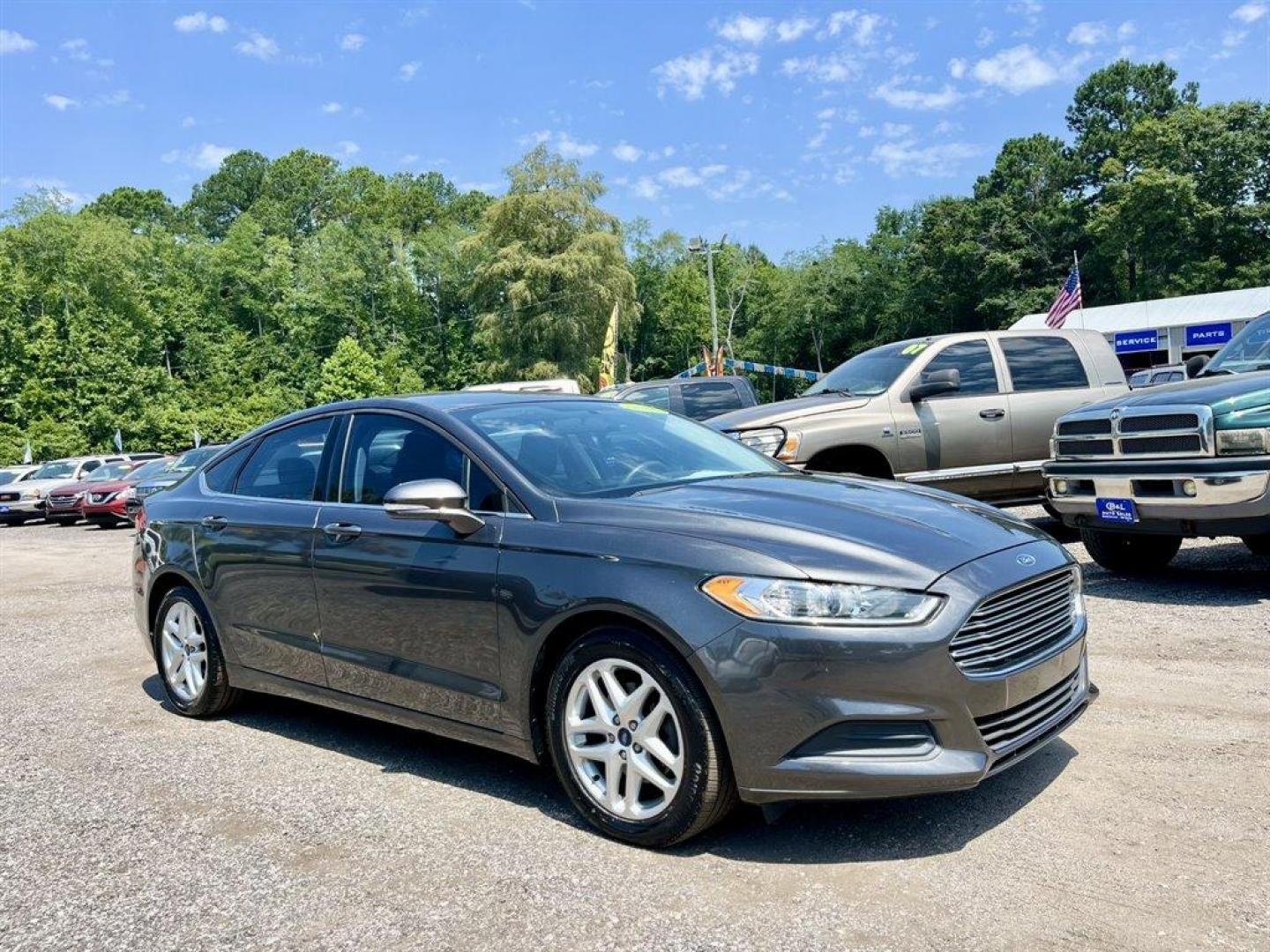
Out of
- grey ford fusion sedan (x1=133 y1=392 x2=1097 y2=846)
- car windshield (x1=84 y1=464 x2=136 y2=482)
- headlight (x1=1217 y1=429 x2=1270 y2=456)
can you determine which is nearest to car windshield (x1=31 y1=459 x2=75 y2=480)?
car windshield (x1=84 y1=464 x2=136 y2=482)

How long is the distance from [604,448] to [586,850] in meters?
1.65

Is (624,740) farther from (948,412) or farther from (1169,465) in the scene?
(948,412)

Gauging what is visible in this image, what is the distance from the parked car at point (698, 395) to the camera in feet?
48.8

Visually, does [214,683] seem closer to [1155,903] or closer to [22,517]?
[1155,903]

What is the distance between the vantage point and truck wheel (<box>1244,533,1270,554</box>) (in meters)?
7.77

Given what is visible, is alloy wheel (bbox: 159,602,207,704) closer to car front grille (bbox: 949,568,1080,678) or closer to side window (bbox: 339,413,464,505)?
side window (bbox: 339,413,464,505)

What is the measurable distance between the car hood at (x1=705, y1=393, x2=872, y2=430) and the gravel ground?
4259mm

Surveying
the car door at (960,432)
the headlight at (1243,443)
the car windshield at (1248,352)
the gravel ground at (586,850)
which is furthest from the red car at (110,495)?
the headlight at (1243,443)

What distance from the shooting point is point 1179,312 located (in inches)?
1515

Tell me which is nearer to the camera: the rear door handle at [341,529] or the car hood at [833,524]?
the car hood at [833,524]

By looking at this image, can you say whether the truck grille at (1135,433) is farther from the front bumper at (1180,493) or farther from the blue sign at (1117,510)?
the blue sign at (1117,510)

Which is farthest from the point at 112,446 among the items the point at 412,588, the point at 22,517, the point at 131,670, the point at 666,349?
the point at 412,588

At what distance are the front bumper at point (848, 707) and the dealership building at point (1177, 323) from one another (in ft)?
115

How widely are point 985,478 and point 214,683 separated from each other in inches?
271
